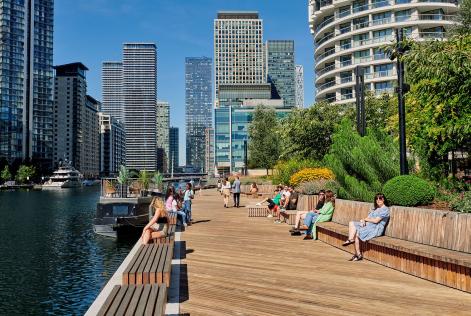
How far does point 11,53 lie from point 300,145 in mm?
184492

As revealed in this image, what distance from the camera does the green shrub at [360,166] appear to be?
15.3 metres

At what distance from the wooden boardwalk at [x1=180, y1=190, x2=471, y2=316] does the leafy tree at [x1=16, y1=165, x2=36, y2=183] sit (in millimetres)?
161688

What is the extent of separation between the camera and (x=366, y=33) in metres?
66.6

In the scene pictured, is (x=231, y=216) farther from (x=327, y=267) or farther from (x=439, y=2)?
(x=439, y=2)

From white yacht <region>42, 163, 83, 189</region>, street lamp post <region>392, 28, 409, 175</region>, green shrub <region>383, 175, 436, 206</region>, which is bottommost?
white yacht <region>42, 163, 83, 189</region>

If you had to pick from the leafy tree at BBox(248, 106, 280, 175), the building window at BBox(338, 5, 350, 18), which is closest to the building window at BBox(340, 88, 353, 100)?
the leafy tree at BBox(248, 106, 280, 175)

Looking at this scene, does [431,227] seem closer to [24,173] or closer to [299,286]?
[299,286]

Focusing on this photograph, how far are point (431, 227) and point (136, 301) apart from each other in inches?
260

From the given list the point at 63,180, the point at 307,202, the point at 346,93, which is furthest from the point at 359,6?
the point at 63,180

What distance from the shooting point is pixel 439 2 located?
6331cm

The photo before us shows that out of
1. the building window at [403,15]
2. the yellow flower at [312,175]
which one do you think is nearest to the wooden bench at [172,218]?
the yellow flower at [312,175]

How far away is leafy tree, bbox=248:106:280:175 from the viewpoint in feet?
225

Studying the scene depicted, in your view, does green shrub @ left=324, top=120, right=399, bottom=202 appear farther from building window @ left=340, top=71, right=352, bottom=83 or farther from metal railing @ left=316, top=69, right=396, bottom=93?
building window @ left=340, top=71, right=352, bottom=83

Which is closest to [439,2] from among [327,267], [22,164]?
[327,267]
